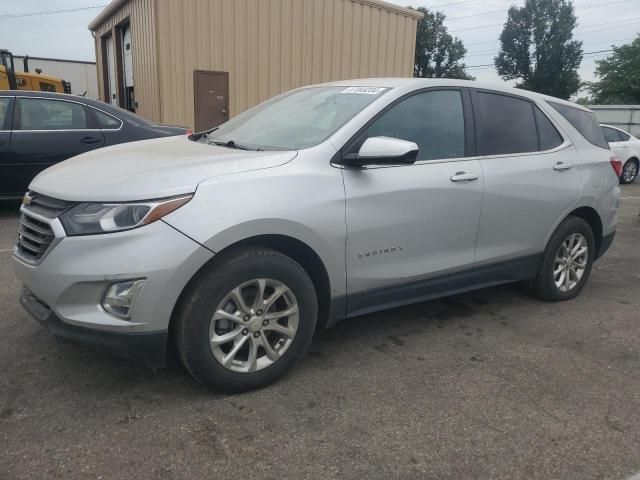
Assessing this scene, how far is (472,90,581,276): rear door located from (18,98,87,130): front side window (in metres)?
5.39

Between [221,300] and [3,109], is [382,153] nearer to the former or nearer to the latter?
[221,300]

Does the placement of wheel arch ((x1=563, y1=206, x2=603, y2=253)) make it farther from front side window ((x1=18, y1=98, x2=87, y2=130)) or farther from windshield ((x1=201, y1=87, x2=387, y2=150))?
front side window ((x1=18, y1=98, x2=87, y2=130))

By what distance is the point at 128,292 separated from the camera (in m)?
2.47

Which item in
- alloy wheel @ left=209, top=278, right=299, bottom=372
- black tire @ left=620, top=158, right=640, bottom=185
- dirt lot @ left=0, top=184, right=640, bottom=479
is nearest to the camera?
dirt lot @ left=0, top=184, right=640, bottom=479

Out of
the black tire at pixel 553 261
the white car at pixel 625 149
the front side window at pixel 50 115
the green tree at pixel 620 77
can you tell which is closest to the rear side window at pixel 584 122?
the black tire at pixel 553 261

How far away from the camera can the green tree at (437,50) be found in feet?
169

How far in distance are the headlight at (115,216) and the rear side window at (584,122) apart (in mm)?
3230

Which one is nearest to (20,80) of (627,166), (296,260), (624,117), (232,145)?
(232,145)

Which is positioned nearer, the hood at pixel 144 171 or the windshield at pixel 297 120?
the hood at pixel 144 171

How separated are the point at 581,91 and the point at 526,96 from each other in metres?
55.3

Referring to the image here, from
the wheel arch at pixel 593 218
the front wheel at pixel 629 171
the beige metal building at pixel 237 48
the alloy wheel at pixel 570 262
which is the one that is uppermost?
the beige metal building at pixel 237 48

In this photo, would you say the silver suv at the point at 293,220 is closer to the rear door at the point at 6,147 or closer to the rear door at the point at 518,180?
the rear door at the point at 518,180

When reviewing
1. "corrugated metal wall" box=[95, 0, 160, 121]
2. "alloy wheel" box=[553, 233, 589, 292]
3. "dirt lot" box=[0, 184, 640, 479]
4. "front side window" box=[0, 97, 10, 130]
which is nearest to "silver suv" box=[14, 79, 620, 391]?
"alloy wheel" box=[553, 233, 589, 292]

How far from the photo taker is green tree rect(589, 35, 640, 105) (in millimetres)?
47125
